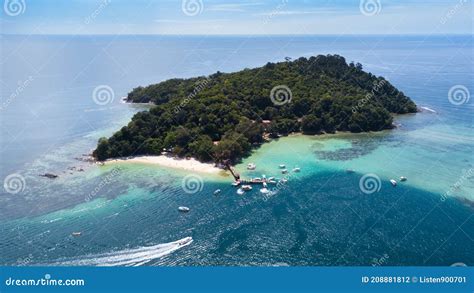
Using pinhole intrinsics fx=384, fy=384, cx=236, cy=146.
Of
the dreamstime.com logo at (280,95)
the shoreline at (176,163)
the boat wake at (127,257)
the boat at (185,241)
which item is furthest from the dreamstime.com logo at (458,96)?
the boat wake at (127,257)

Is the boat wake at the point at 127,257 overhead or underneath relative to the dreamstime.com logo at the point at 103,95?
underneath

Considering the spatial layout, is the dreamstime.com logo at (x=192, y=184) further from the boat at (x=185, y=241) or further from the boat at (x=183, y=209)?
the boat at (x=185, y=241)

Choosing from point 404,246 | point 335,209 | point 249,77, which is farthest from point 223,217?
point 249,77

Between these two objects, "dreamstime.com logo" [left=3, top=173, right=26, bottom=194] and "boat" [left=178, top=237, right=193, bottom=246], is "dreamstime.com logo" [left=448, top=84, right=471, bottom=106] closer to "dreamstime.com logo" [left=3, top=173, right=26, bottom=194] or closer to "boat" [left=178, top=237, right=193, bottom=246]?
"boat" [left=178, top=237, right=193, bottom=246]

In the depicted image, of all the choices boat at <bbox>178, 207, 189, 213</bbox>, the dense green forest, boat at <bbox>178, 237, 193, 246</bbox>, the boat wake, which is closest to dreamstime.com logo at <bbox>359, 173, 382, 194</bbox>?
the dense green forest

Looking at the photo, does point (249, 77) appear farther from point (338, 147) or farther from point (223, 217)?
point (223, 217)

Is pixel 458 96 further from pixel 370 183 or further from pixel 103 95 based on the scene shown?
pixel 103 95
